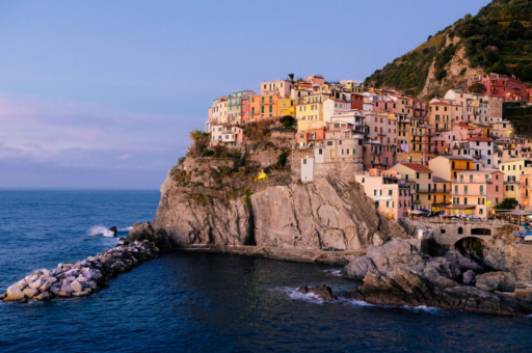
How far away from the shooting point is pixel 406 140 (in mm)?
82812

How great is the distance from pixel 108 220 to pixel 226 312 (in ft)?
289

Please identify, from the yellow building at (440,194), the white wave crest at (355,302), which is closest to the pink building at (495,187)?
the yellow building at (440,194)

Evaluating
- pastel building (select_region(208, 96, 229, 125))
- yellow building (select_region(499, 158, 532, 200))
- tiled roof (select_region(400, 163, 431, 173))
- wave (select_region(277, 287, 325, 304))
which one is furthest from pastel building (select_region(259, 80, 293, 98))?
wave (select_region(277, 287, 325, 304))

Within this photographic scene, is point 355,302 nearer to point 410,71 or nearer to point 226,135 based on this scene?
point 226,135

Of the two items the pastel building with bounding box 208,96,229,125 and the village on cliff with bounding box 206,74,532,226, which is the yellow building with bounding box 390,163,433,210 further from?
the pastel building with bounding box 208,96,229,125

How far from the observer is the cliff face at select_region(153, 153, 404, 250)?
226ft

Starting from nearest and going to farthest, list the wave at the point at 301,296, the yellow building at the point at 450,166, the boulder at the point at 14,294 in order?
the wave at the point at 301,296 → the boulder at the point at 14,294 → the yellow building at the point at 450,166

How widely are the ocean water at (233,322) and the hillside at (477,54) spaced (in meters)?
67.2

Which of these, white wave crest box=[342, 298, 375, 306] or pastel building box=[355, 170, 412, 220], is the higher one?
pastel building box=[355, 170, 412, 220]

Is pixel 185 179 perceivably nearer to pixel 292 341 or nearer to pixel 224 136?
pixel 224 136

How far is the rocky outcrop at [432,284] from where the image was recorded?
46750 millimetres

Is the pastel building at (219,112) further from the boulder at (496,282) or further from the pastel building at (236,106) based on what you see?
the boulder at (496,282)

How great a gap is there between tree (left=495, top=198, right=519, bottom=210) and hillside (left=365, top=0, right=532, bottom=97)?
1687 inches

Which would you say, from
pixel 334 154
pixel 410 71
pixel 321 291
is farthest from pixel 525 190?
pixel 410 71
